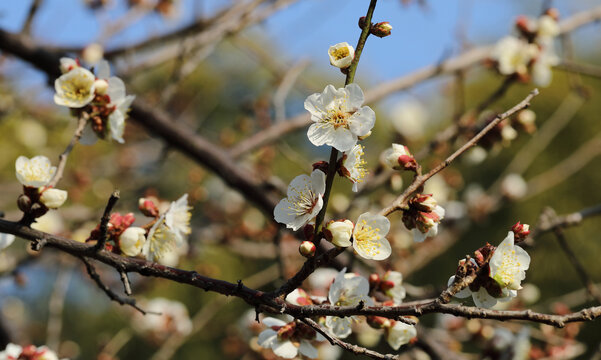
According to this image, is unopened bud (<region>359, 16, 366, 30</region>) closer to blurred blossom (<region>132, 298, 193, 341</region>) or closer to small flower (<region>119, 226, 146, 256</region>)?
small flower (<region>119, 226, 146, 256</region>)

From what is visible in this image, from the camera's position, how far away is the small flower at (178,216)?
3.69ft

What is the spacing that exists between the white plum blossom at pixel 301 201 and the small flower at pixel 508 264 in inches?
12.5

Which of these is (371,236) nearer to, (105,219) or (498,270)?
(498,270)

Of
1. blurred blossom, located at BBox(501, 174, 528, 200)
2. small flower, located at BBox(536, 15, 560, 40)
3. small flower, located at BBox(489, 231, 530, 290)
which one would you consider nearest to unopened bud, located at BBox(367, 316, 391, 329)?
small flower, located at BBox(489, 231, 530, 290)

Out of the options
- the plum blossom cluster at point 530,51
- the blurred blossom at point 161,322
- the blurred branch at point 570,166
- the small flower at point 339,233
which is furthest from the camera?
the blurred blossom at point 161,322

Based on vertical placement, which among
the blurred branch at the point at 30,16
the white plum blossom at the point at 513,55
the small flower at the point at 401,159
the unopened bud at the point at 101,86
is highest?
the white plum blossom at the point at 513,55

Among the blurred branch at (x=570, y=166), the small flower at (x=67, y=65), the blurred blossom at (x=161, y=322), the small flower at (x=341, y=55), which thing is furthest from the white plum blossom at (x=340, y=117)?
the blurred blossom at (x=161, y=322)

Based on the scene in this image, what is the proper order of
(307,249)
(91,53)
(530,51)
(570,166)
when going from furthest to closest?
1. (570,166)
2. (91,53)
3. (530,51)
4. (307,249)

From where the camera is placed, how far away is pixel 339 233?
86 cm

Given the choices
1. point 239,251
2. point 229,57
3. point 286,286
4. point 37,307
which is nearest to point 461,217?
point 239,251

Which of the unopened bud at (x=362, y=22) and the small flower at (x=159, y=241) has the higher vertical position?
the unopened bud at (x=362, y=22)

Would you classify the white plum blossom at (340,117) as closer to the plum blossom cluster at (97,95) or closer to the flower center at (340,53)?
the flower center at (340,53)

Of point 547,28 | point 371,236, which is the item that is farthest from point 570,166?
point 371,236

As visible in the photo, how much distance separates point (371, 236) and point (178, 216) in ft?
1.53
